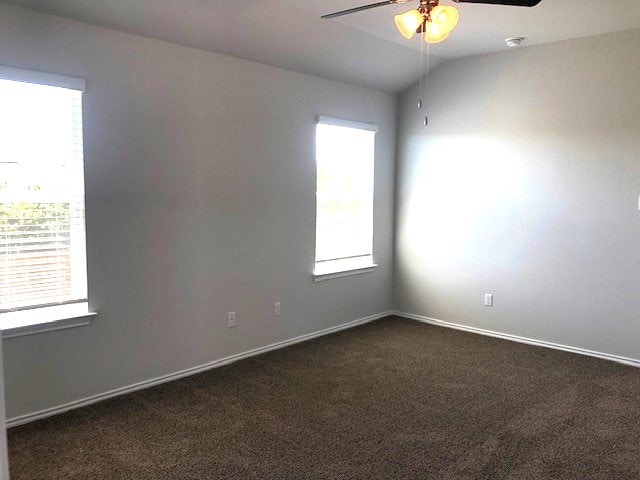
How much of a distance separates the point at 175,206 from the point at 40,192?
32.8 inches

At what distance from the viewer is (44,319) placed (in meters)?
2.93

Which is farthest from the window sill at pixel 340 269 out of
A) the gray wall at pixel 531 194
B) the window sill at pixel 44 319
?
the window sill at pixel 44 319

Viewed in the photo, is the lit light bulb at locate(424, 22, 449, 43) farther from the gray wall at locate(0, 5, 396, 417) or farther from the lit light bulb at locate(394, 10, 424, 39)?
the gray wall at locate(0, 5, 396, 417)

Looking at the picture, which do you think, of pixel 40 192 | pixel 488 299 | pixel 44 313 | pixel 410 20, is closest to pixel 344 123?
pixel 488 299

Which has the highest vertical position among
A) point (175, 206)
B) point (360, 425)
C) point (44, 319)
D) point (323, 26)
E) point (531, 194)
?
point (323, 26)

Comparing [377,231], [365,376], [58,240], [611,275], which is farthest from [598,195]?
[58,240]

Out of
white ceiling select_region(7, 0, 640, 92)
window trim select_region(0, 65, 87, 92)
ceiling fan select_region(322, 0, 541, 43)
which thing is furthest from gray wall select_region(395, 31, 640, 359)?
window trim select_region(0, 65, 87, 92)

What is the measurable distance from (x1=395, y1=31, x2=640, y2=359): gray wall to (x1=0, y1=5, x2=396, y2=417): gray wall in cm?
106

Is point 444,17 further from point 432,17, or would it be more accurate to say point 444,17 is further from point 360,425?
point 360,425

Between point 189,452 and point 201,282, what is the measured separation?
134cm

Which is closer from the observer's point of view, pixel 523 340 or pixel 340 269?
pixel 523 340

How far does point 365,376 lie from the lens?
3670mm

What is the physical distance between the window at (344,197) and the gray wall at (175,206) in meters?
0.16

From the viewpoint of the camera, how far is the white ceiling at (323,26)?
3.05m
